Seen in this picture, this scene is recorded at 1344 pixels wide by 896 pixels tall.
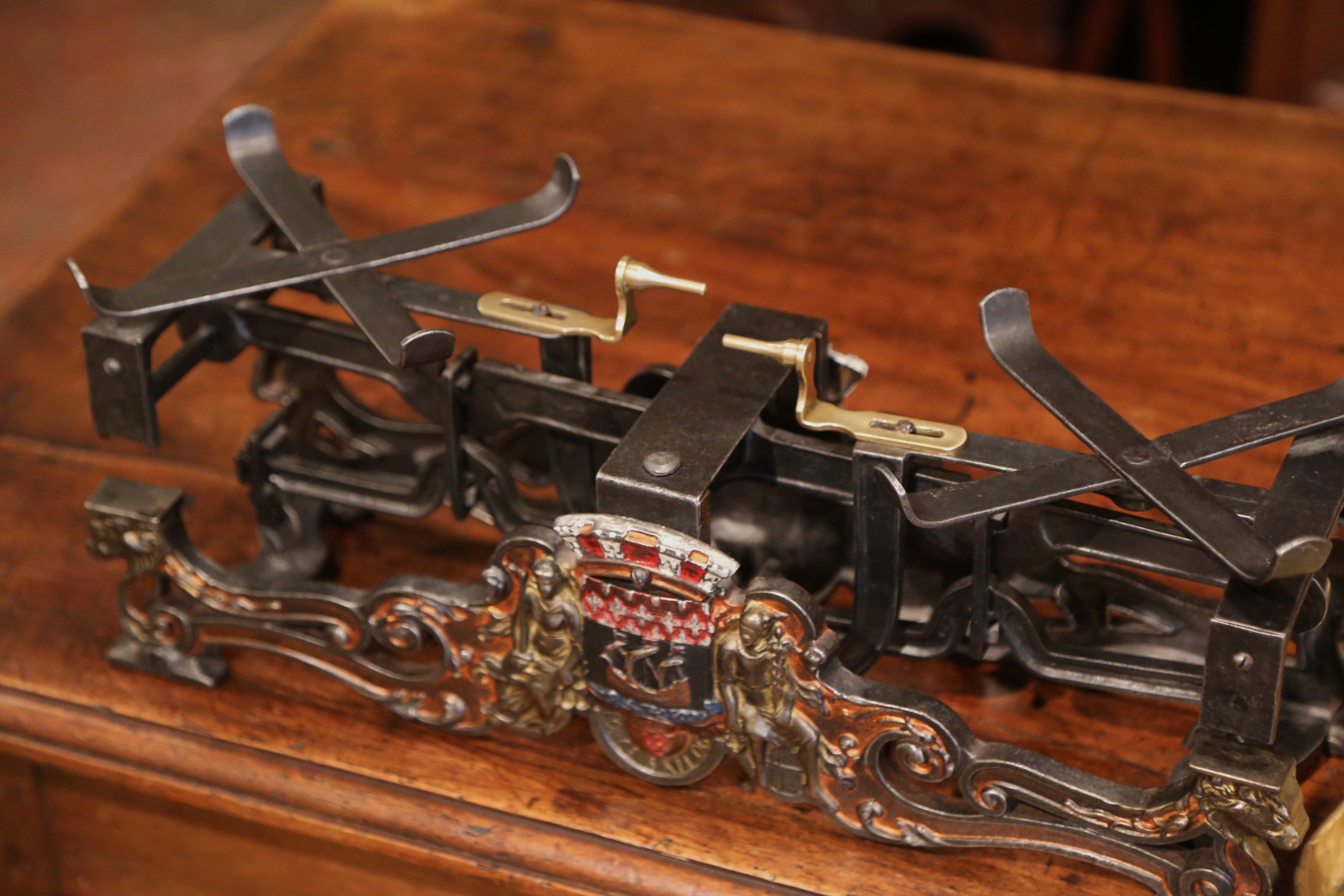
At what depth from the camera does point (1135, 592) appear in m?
1.04

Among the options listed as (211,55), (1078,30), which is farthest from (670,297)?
(211,55)

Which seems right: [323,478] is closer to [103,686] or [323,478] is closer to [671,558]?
[103,686]

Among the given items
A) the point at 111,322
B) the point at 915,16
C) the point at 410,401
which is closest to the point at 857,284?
the point at 410,401

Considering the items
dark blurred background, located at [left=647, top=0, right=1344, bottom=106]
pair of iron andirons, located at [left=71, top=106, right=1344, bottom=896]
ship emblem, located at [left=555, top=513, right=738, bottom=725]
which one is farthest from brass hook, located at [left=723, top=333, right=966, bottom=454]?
dark blurred background, located at [left=647, top=0, right=1344, bottom=106]

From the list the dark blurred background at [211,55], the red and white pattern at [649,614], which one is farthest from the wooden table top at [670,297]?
the dark blurred background at [211,55]

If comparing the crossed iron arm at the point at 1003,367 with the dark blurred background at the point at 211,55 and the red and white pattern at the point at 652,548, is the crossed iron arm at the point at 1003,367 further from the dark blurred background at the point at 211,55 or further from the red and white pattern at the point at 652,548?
the dark blurred background at the point at 211,55

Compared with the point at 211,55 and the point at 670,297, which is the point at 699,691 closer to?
the point at 670,297

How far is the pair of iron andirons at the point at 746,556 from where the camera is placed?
0.92m

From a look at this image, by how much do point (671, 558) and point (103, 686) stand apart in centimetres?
45

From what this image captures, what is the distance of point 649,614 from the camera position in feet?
3.18

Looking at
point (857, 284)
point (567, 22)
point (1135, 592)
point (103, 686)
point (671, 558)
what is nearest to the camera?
point (671, 558)

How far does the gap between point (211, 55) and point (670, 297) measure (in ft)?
5.61

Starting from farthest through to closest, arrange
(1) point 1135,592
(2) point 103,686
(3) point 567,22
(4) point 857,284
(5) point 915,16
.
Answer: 1. (5) point 915,16
2. (3) point 567,22
3. (4) point 857,284
4. (2) point 103,686
5. (1) point 1135,592

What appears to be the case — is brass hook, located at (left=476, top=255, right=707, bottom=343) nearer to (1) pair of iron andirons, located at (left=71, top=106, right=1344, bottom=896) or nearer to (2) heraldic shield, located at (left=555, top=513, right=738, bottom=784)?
(1) pair of iron andirons, located at (left=71, top=106, right=1344, bottom=896)
